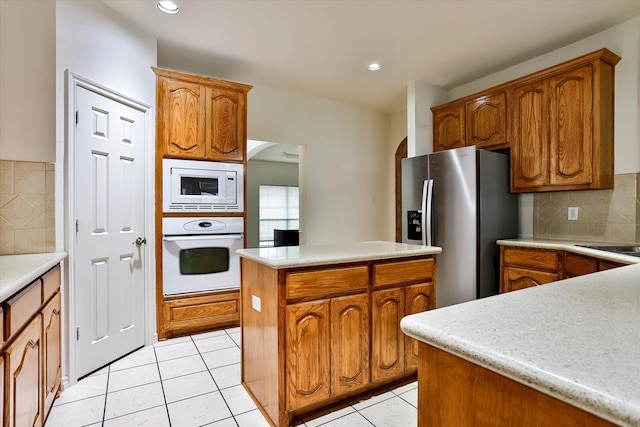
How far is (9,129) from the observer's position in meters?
2.15

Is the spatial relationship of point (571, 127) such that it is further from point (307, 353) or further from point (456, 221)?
point (307, 353)

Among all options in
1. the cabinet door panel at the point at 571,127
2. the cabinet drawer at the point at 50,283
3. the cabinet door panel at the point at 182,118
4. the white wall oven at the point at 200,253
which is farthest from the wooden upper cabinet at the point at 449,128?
the cabinet drawer at the point at 50,283

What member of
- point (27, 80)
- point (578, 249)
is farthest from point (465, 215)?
point (27, 80)

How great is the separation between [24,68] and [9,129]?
1.33ft

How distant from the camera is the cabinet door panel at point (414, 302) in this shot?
2213mm

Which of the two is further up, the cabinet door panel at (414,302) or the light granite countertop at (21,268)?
the light granite countertop at (21,268)

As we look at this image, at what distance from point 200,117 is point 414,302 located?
2406 mm

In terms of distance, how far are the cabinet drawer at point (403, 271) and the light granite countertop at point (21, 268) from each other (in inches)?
65.7

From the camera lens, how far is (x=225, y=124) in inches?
127

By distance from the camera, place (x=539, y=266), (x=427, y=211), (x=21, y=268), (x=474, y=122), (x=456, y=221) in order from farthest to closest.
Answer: (x=474, y=122), (x=427, y=211), (x=456, y=221), (x=539, y=266), (x=21, y=268)

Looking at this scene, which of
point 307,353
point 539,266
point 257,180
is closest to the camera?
point 307,353

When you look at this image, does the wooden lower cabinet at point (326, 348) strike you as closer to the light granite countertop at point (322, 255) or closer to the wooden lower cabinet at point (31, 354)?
the light granite countertop at point (322, 255)

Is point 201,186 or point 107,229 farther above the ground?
point 201,186

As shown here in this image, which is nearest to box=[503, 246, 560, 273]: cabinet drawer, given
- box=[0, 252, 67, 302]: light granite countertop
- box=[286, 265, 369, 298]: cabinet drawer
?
box=[286, 265, 369, 298]: cabinet drawer
